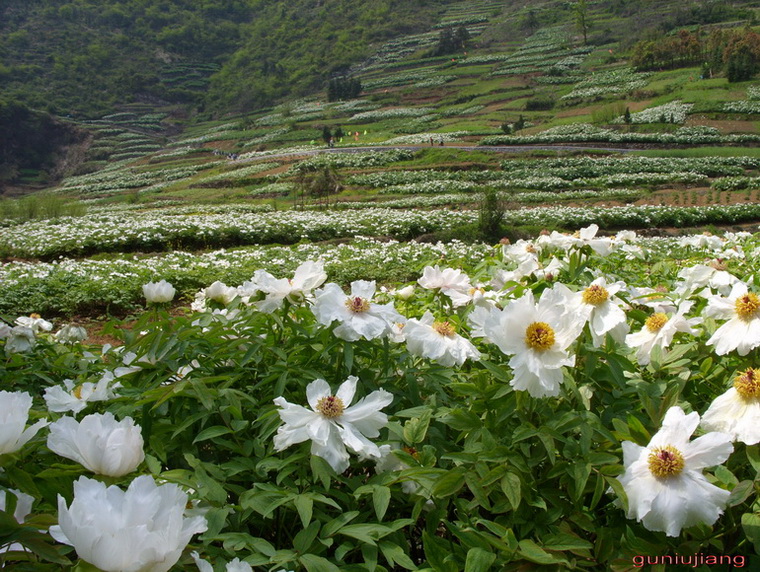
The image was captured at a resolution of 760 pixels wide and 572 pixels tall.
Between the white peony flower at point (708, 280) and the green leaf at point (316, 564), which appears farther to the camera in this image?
the white peony flower at point (708, 280)

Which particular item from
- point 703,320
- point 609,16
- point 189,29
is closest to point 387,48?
point 609,16

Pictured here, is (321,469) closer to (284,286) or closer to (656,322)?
(284,286)

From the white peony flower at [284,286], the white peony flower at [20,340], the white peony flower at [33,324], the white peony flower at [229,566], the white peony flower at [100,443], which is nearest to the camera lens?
the white peony flower at [229,566]

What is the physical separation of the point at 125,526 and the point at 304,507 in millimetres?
391

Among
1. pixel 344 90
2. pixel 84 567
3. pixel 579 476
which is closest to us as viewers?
pixel 84 567

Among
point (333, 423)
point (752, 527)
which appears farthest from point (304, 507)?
point (752, 527)

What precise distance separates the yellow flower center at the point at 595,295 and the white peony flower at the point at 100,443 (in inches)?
39.2

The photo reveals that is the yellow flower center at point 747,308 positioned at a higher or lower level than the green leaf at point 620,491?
higher

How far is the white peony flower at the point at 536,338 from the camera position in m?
1.04

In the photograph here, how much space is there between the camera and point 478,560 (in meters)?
0.93

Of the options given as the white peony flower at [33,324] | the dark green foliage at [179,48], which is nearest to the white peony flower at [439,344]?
the white peony flower at [33,324]

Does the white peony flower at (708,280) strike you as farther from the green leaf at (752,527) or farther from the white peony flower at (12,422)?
the white peony flower at (12,422)

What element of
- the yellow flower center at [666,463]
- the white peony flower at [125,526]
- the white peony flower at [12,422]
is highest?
the white peony flower at [12,422]

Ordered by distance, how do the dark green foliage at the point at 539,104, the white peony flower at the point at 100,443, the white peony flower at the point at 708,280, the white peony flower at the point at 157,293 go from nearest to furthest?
the white peony flower at the point at 100,443 < the white peony flower at the point at 157,293 < the white peony flower at the point at 708,280 < the dark green foliage at the point at 539,104
